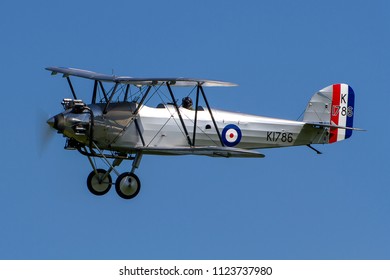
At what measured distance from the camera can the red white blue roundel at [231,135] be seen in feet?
96.9

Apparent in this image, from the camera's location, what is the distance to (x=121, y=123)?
28250 mm

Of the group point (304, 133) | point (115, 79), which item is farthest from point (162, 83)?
point (304, 133)

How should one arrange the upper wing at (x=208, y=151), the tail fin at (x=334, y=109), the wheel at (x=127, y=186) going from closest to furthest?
the upper wing at (x=208, y=151), the wheel at (x=127, y=186), the tail fin at (x=334, y=109)

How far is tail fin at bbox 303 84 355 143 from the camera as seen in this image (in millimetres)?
31531

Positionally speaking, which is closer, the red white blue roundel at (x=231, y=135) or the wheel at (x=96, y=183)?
the wheel at (x=96, y=183)

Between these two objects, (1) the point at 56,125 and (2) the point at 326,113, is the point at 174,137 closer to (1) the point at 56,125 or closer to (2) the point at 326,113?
(1) the point at 56,125

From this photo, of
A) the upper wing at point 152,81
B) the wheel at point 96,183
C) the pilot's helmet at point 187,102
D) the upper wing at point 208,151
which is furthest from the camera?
the pilot's helmet at point 187,102

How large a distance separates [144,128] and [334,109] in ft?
18.7

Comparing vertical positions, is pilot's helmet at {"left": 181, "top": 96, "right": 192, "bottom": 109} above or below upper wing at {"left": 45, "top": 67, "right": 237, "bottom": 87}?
below

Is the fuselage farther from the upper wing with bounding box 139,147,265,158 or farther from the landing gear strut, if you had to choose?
the landing gear strut

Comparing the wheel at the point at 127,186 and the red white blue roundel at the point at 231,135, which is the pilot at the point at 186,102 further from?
the wheel at the point at 127,186

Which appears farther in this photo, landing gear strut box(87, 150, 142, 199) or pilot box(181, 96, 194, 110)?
pilot box(181, 96, 194, 110)

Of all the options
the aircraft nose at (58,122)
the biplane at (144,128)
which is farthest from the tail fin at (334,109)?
the aircraft nose at (58,122)

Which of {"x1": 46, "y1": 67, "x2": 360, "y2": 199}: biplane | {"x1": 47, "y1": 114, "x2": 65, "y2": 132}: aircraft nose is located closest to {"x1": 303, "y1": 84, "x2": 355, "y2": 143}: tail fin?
{"x1": 46, "y1": 67, "x2": 360, "y2": 199}: biplane
